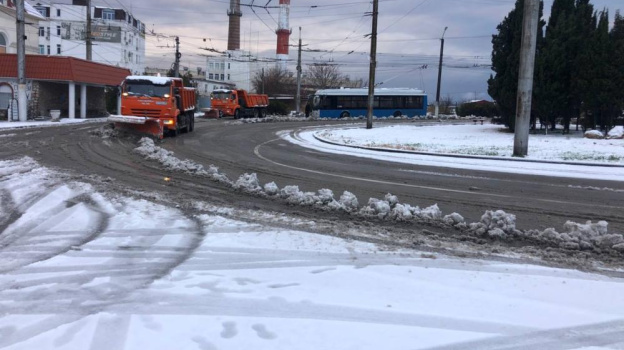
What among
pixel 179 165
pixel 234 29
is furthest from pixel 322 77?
pixel 179 165

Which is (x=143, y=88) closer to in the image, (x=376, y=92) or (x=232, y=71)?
(x=376, y=92)

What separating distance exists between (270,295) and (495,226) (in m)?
4.15

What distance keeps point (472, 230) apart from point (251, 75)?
12469cm

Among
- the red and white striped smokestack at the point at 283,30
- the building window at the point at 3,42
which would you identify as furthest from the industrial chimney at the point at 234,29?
the building window at the point at 3,42

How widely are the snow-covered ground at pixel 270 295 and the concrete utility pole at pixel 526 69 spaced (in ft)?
48.5

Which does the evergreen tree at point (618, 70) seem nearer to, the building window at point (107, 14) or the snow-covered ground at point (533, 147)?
the snow-covered ground at point (533, 147)

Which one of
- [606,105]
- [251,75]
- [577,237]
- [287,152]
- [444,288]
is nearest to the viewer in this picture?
[444,288]

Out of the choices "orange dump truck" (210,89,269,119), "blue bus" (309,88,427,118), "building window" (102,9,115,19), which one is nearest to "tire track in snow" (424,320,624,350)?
"orange dump truck" (210,89,269,119)

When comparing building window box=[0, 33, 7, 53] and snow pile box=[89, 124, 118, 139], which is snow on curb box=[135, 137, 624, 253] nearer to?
snow pile box=[89, 124, 118, 139]

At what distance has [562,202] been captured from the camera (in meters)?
→ 10.5

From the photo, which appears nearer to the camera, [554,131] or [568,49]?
[568,49]

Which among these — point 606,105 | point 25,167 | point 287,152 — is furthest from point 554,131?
point 25,167

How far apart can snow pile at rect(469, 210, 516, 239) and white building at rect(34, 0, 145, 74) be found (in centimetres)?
9838

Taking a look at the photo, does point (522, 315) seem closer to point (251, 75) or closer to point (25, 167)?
point (25, 167)
